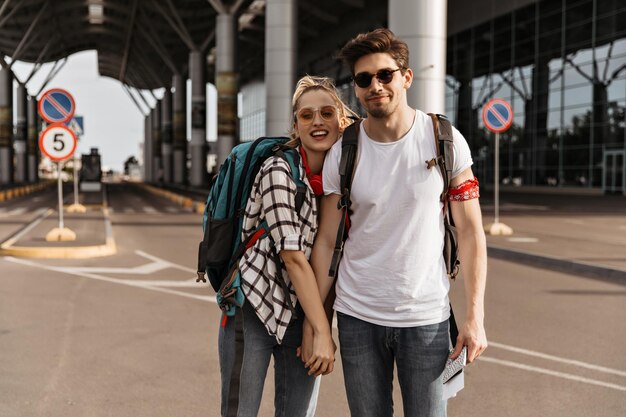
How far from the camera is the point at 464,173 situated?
8.48ft

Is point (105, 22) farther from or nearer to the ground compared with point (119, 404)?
farther from the ground

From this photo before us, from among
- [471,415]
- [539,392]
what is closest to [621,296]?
[539,392]

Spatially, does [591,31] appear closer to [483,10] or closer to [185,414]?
[483,10]

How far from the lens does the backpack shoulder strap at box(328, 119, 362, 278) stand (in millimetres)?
2546

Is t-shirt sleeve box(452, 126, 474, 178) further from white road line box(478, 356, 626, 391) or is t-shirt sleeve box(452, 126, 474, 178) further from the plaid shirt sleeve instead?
white road line box(478, 356, 626, 391)

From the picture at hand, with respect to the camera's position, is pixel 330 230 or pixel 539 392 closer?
pixel 330 230

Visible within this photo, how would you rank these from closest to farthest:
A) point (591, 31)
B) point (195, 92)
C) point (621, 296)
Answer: point (621, 296), point (591, 31), point (195, 92)

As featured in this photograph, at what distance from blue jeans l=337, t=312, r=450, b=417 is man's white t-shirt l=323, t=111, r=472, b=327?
5 cm

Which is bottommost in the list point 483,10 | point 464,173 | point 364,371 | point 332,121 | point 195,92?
point 364,371

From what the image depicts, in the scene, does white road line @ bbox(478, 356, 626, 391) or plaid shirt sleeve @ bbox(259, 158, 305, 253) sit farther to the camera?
white road line @ bbox(478, 356, 626, 391)

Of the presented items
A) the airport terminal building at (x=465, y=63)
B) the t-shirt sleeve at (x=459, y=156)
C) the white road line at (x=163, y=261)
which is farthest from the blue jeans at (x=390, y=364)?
the airport terminal building at (x=465, y=63)

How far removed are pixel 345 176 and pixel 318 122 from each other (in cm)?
28

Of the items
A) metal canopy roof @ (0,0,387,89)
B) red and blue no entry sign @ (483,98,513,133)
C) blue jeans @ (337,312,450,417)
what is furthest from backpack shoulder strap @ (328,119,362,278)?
metal canopy roof @ (0,0,387,89)

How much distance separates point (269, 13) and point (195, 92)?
26221 mm
